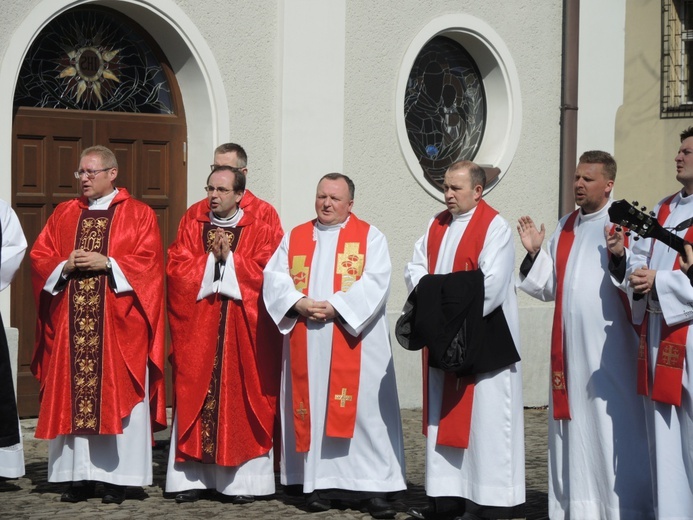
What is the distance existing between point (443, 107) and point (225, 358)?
507 centimetres

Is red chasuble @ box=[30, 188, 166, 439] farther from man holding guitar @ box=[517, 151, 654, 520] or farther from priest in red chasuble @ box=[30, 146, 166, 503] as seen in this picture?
man holding guitar @ box=[517, 151, 654, 520]

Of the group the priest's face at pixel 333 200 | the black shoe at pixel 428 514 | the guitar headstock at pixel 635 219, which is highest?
the priest's face at pixel 333 200

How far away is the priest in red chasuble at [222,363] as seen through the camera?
770 centimetres

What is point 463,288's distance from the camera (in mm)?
6902

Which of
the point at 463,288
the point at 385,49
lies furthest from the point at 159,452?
the point at 385,49

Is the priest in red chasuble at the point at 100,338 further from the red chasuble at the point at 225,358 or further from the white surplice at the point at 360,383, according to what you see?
the white surplice at the point at 360,383

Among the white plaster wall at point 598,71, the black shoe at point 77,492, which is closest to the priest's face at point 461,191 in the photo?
the black shoe at point 77,492

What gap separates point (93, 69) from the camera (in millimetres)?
10047

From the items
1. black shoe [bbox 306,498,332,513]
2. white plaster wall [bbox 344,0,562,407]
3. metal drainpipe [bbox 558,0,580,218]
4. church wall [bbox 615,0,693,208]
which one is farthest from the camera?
church wall [bbox 615,0,693,208]

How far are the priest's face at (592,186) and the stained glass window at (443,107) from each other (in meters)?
4.86

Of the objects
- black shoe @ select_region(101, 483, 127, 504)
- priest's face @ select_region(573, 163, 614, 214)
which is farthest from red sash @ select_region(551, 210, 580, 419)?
black shoe @ select_region(101, 483, 127, 504)

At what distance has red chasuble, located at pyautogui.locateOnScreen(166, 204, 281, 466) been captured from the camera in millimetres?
7699

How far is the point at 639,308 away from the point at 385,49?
5.29m

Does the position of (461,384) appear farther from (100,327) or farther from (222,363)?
(100,327)
